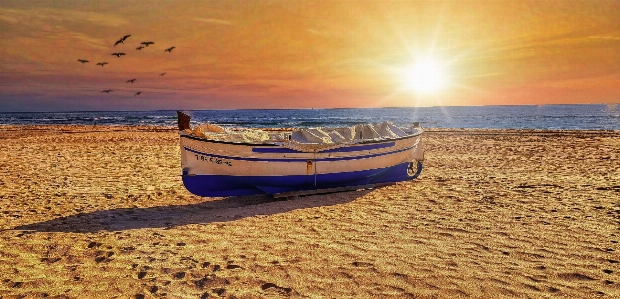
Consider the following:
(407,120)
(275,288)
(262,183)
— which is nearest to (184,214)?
(262,183)

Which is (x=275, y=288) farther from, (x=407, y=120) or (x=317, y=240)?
(x=407, y=120)

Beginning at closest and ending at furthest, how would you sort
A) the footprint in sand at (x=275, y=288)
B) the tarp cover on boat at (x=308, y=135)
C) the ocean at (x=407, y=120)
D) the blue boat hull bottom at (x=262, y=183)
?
the footprint in sand at (x=275, y=288) → the blue boat hull bottom at (x=262, y=183) → the tarp cover on boat at (x=308, y=135) → the ocean at (x=407, y=120)

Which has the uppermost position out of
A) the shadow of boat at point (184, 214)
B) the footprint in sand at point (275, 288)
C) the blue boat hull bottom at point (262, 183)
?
the blue boat hull bottom at point (262, 183)

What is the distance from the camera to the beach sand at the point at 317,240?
4.38 meters

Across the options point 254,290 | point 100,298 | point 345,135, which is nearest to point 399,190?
point 345,135

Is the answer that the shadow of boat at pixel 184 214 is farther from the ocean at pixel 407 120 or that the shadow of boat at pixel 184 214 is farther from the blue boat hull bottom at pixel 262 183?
the ocean at pixel 407 120

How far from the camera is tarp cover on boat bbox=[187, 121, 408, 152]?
8.90 meters

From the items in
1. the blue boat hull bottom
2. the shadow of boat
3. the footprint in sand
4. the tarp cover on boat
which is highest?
the tarp cover on boat

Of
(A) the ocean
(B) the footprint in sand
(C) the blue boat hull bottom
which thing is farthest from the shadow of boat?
(A) the ocean

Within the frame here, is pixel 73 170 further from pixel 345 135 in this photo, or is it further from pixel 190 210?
pixel 345 135

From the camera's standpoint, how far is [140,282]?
14.7 feet

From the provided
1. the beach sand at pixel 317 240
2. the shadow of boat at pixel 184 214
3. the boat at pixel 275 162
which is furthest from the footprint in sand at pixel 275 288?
the boat at pixel 275 162

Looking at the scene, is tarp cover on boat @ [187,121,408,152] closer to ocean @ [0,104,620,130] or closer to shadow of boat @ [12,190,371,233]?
shadow of boat @ [12,190,371,233]

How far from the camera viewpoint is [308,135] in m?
9.77
